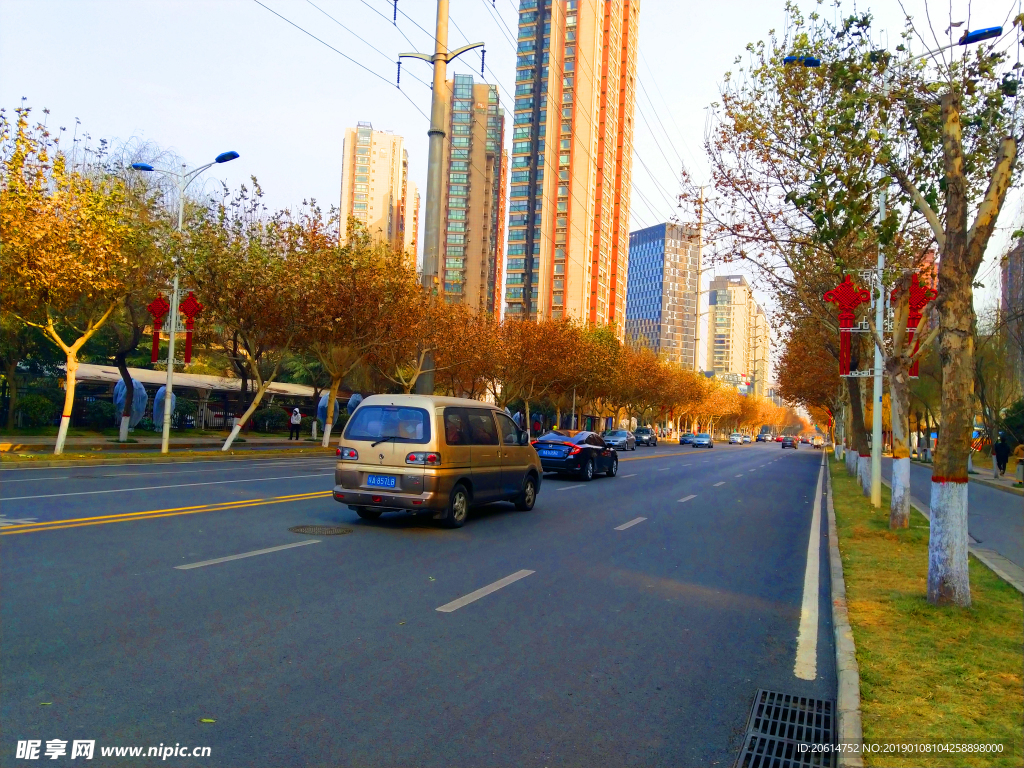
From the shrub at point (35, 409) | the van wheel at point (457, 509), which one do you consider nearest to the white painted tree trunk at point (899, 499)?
the van wheel at point (457, 509)

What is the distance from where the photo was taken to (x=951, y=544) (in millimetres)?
7266

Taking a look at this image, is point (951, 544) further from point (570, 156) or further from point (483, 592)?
point (570, 156)

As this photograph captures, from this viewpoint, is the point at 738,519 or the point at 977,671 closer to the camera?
the point at 977,671

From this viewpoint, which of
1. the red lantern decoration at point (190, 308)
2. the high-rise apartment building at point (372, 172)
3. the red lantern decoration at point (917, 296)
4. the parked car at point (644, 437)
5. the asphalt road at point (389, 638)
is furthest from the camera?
the high-rise apartment building at point (372, 172)

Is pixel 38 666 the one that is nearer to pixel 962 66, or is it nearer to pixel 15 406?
pixel 962 66

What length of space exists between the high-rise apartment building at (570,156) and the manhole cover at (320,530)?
296ft

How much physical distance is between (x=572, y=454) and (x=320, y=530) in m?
12.5

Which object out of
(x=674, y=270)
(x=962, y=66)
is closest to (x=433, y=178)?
(x=962, y=66)

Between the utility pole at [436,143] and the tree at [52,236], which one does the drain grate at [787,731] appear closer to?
the utility pole at [436,143]

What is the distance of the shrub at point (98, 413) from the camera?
36656mm

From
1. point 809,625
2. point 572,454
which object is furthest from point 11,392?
point 809,625

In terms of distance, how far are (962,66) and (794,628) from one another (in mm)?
6615

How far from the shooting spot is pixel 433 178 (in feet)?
76.3

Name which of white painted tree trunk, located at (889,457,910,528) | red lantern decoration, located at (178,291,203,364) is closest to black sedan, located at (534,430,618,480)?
white painted tree trunk, located at (889,457,910,528)
